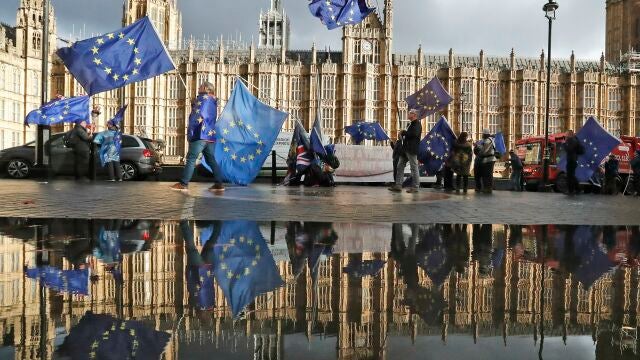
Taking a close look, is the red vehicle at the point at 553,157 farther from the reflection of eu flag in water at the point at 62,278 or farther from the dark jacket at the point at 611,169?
the reflection of eu flag in water at the point at 62,278

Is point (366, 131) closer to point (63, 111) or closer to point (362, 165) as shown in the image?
point (362, 165)

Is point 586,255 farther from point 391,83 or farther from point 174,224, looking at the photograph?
point 391,83

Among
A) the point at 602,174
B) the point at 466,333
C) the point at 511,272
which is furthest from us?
the point at 602,174

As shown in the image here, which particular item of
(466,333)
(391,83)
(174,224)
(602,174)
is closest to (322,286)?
(466,333)

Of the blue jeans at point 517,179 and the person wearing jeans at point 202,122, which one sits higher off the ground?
the person wearing jeans at point 202,122

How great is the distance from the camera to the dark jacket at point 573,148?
13.4 meters

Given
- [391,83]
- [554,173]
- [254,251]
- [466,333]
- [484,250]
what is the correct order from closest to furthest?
[466,333]
[254,251]
[484,250]
[554,173]
[391,83]

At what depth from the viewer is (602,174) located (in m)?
17.4

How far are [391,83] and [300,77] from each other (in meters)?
8.30

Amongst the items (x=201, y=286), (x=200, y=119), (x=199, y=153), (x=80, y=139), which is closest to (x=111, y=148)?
(x=80, y=139)

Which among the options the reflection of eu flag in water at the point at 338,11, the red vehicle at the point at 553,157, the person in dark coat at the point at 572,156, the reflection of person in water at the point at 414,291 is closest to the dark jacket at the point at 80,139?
the reflection of eu flag in water at the point at 338,11

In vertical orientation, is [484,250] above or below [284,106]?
below

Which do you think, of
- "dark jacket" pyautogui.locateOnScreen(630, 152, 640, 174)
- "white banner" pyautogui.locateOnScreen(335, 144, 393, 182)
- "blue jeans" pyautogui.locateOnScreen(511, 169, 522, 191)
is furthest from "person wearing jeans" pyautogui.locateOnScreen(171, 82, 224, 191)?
"dark jacket" pyautogui.locateOnScreen(630, 152, 640, 174)

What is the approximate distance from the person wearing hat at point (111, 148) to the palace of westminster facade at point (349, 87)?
118 feet
